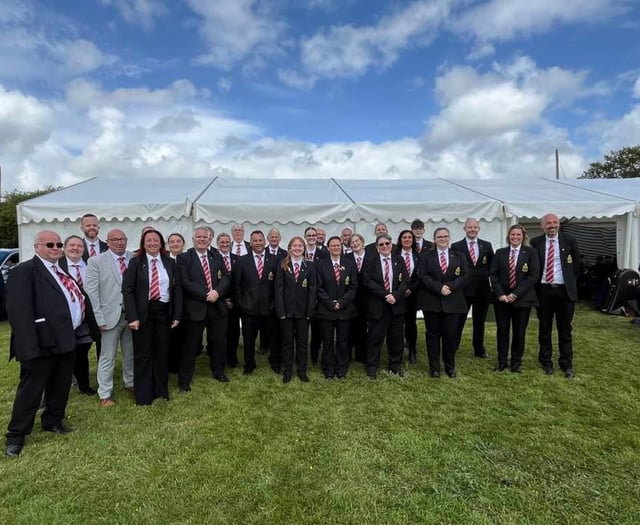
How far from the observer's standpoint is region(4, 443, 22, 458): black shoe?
10.5 feet

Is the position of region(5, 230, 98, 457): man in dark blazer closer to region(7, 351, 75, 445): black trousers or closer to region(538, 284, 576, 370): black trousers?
region(7, 351, 75, 445): black trousers

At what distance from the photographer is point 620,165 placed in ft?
91.3

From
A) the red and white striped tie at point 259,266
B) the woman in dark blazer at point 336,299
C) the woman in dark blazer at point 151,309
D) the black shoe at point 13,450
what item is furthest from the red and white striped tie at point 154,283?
the woman in dark blazer at point 336,299

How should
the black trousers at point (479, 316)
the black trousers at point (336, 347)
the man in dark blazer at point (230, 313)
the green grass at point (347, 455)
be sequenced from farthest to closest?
the black trousers at point (479, 316)
the man in dark blazer at point (230, 313)
the black trousers at point (336, 347)
the green grass at point (347, 455)

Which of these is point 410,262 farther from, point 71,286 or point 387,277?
point 71,286

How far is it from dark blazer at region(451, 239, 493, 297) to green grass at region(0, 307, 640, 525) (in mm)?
1098

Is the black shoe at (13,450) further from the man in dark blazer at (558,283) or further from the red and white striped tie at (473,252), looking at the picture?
the man in dark blazer at (558,283)

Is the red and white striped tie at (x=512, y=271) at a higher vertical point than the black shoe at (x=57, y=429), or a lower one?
higher

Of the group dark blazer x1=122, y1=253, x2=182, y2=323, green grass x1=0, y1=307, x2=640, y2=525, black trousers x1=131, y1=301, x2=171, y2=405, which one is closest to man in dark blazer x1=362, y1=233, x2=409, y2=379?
green grass x1=0, y1=307, x2=640, y2=525

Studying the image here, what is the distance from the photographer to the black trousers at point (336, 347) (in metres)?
4.85

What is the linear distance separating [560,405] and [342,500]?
249cm

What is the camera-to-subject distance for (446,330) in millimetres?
4824

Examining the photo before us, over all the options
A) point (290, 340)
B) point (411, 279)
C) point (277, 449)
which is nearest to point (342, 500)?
point (277, 449)

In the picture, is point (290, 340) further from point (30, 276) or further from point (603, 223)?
point (603, 223)
